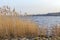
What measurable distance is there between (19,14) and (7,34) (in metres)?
0.79

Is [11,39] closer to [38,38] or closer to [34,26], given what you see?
[38,38]

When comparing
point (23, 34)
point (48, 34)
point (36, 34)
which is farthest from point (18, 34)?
point (48, 34)

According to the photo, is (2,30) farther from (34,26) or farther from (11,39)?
(34,26)

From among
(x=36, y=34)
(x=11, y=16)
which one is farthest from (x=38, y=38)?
(x=11, y=16)

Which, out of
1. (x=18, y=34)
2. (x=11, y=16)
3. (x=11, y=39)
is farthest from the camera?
(x=11, y=16)

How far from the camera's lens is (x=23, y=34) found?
588cm

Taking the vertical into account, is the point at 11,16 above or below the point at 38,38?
above

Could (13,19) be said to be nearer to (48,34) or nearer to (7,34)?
(7,34)

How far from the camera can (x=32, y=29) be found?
237 inches

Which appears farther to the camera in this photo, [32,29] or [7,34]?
[32,29]

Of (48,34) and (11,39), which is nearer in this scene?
(11,39)

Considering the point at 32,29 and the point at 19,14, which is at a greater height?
the point at 19,14

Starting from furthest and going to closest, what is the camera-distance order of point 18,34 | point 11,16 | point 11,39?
point 11,16 < point 18,34 < point 11,39

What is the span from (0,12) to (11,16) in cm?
35
